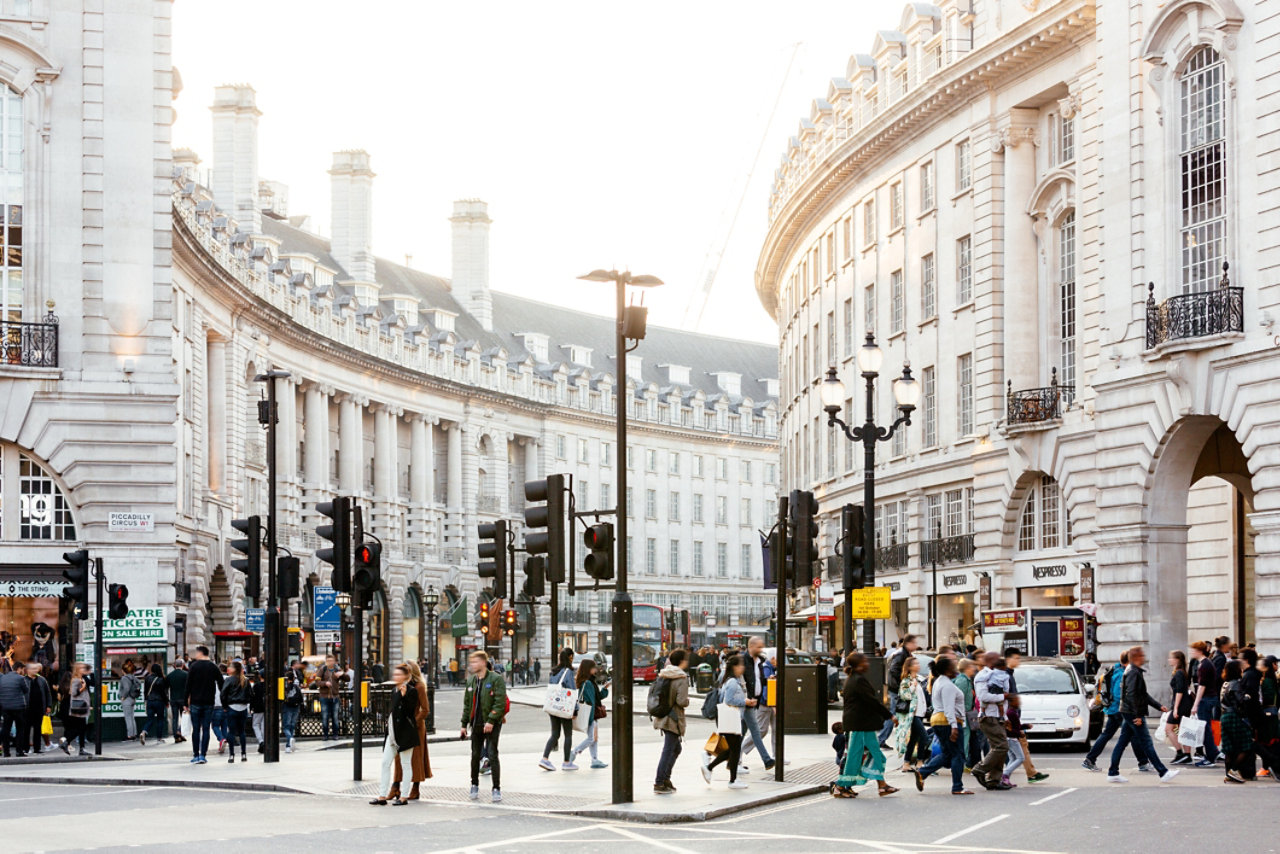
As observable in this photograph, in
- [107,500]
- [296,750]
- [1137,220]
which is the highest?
[1137,220]

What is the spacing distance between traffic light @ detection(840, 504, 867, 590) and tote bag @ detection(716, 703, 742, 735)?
14.6ft

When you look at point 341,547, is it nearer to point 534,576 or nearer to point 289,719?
point 534,576

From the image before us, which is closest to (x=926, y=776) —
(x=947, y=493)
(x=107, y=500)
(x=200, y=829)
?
(x=200, y=829)

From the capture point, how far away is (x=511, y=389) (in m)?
115

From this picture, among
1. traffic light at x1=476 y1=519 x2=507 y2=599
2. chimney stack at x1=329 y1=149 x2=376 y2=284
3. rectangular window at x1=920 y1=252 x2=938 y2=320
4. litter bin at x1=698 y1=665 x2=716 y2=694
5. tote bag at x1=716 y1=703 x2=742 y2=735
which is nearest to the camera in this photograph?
tote bag at x1=716 y1=703 x2=742 y2=735

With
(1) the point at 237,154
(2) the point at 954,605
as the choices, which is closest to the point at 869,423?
(2) the point at 954,605

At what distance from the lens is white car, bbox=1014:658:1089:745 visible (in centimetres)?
3092

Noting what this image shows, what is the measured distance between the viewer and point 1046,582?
49094 mm

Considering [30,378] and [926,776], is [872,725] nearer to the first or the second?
[926,776]

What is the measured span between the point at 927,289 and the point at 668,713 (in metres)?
35.4

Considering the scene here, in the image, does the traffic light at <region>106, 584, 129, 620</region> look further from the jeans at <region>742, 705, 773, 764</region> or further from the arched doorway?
the arched doorway

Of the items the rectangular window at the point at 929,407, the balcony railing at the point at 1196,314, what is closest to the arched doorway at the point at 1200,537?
the balcony railing at the point at 1196,314

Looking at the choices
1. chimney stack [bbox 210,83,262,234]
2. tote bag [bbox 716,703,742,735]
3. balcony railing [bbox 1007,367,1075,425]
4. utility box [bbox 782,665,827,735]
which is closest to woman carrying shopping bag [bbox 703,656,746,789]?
tote bag [bbox 716,703,742,735]

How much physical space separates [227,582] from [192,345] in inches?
376
